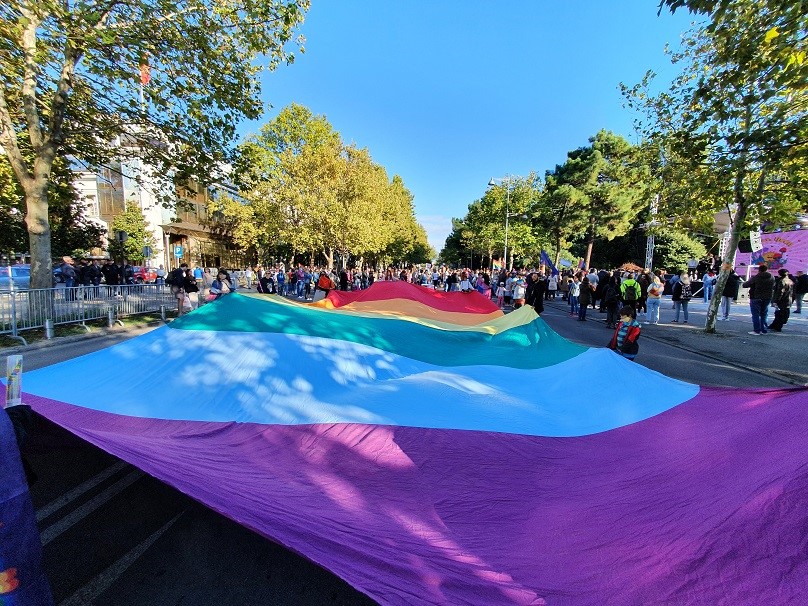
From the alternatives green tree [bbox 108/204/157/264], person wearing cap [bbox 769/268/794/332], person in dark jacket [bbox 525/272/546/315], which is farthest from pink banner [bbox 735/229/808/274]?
green tree [bbox 108/204/157/264]

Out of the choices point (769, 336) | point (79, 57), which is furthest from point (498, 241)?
point (79, 57)

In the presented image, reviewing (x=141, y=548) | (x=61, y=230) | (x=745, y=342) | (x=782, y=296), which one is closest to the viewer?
(x=141, y=548)

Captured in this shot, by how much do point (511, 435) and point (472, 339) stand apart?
414cm

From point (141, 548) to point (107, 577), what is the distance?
0.94 ft

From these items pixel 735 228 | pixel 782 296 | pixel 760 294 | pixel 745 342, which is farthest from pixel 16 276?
pixel 782 296

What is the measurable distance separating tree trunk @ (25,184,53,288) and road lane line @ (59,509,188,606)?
11.1 meters

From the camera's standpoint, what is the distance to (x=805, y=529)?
5.25 feet

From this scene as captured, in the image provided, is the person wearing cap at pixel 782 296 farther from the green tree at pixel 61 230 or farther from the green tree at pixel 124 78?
→ the green tree at pixel 61 230

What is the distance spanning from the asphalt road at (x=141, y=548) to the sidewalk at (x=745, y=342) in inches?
357

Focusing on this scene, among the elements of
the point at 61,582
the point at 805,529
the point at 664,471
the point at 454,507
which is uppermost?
the point at 805,529

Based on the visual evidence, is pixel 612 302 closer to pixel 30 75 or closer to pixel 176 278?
pixel 176 278

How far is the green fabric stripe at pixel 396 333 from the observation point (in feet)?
18.2

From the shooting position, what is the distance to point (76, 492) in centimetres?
345

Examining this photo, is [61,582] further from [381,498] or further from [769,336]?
[769,336]
